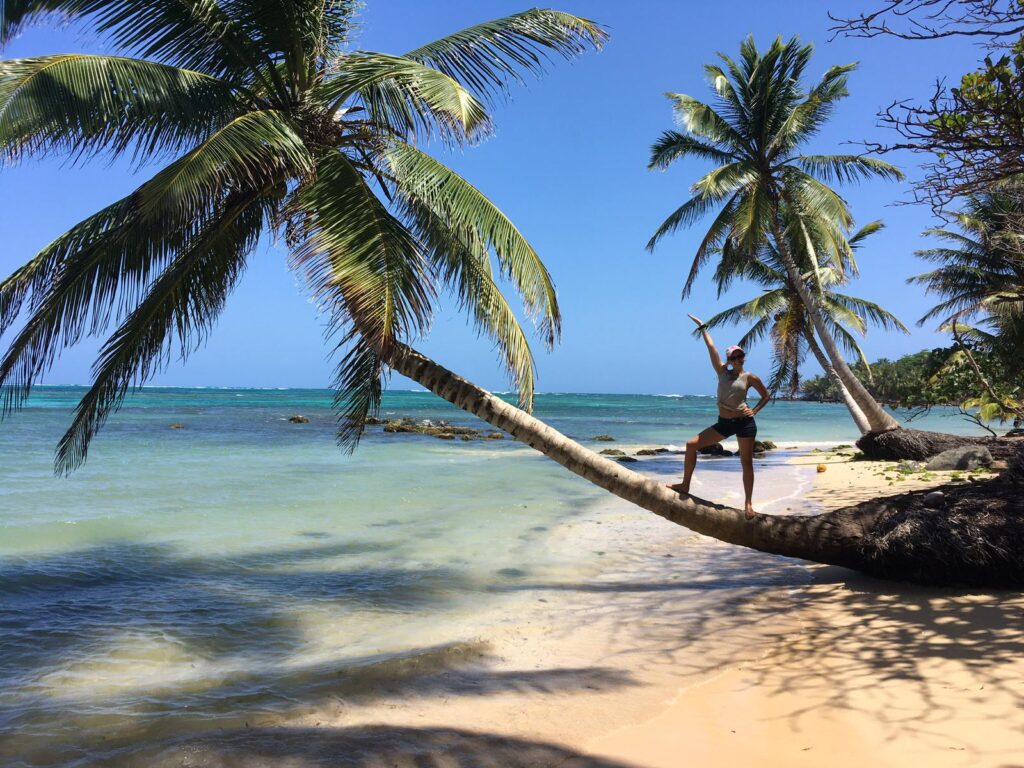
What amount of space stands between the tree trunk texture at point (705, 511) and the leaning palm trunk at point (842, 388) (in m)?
13.2

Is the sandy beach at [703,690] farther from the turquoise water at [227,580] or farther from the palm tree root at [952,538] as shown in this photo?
the turquoise water at [227,580]

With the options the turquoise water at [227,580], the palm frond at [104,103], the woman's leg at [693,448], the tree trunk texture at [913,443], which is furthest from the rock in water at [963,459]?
the palm frond at [104,103]

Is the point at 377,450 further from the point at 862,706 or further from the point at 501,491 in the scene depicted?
the point at 862,706

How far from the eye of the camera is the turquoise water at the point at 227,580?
14.1 ft

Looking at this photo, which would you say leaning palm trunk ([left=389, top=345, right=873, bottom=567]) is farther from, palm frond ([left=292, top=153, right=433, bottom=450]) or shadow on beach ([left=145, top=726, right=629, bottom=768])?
shadow on beach ([left=145, top=726, right=629, bottom=768])

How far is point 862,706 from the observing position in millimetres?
3678

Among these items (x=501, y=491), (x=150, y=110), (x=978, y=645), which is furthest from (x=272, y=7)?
(x=501, y=491)

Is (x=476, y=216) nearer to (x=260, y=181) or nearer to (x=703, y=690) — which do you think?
(x=260, y=181)

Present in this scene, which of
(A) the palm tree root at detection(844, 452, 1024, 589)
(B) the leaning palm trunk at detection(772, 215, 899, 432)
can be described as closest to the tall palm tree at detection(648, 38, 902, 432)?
(B) the leaning palm trunk at detection(772, 215, 899, 432)

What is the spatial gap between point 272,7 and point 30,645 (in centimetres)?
590

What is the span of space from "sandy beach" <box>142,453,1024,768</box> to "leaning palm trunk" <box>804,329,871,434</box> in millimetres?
13547

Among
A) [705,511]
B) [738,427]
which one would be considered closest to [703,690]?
[705,511]

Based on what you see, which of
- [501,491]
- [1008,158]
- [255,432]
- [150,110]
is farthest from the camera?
[255,432]

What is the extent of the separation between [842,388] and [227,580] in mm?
17049
